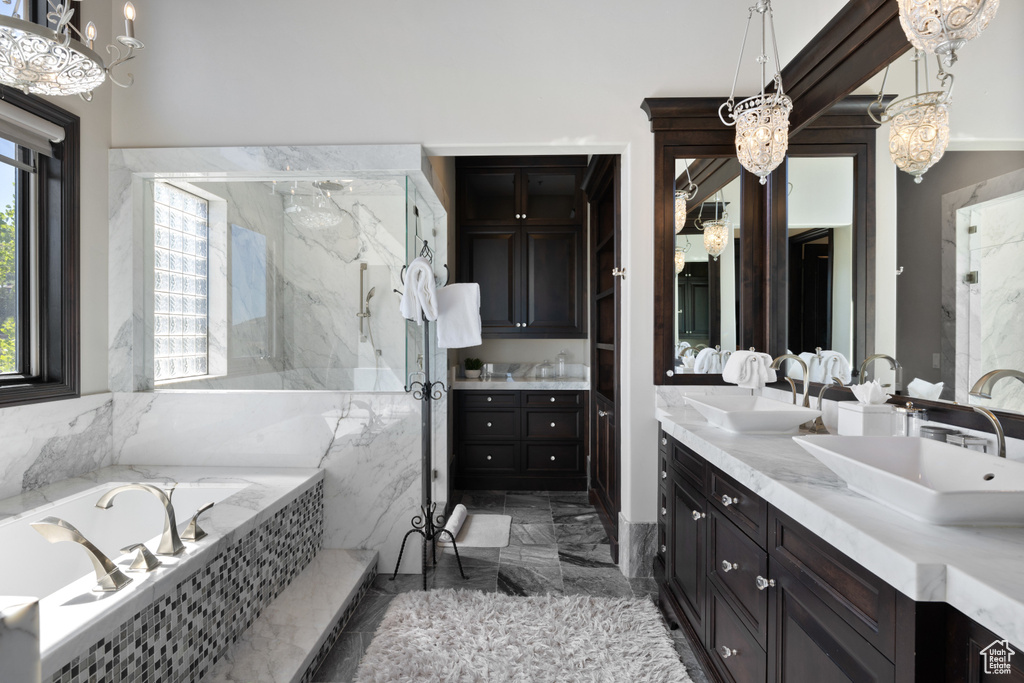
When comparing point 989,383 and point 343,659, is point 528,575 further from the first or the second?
point 989,383

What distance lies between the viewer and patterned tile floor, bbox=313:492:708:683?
200cm

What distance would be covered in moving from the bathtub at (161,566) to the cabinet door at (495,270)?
6.58ft

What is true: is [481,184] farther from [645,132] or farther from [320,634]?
[320,634]

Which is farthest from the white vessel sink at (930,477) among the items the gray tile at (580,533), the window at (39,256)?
the window at (39,256)

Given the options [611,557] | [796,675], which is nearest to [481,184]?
[611,557]

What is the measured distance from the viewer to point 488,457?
397 centimetres

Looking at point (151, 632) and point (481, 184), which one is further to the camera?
point (481, 184)

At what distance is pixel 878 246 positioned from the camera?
1.72 meters

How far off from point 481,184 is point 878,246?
3021 mm

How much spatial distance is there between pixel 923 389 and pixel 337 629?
2.26 meters

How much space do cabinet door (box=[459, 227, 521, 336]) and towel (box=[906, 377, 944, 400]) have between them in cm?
284

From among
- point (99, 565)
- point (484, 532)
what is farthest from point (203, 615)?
point (484, 532)

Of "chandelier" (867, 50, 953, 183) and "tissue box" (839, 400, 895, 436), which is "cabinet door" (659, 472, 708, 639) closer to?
"tissue box" (839, 400, 895, 436)

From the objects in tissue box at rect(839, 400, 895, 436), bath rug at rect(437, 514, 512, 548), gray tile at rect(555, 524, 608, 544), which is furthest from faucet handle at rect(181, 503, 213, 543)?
tissue box at rect(839, 400, 895, 436)
